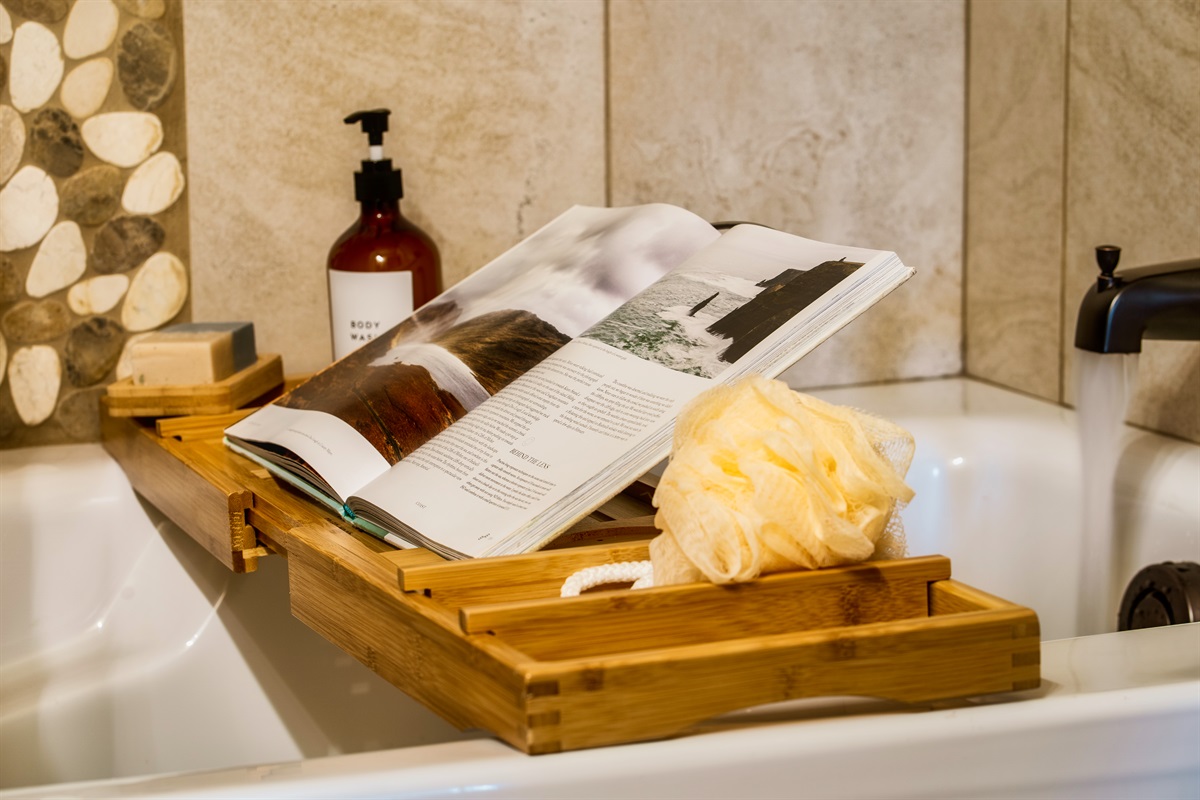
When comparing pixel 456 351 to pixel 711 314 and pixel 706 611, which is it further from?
pixel 706 611

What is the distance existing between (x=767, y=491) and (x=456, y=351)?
0.32m

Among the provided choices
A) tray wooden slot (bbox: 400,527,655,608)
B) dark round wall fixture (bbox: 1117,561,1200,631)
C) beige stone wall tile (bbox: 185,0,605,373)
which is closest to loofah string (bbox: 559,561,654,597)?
tray wooden slot (bbox: 400,527,655,608)

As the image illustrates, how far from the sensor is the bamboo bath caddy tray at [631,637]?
40 cm

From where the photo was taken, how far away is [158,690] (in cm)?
88

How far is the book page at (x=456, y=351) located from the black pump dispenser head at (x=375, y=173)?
0.15 metres

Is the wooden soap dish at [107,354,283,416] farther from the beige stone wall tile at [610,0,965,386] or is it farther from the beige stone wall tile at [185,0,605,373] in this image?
the beige stone wall tile at [610,0,965,386]

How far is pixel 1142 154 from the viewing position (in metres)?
0.96

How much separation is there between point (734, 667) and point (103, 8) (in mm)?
847

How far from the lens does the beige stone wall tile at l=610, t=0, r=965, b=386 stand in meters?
1.13

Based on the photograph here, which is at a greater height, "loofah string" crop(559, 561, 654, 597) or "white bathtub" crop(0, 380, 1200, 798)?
"loofah string" crop(559, 561, 654, 597)

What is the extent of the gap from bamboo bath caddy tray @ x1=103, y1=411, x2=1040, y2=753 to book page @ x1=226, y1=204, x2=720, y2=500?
10 cm

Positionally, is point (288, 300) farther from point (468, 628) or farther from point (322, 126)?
point (468, 628)

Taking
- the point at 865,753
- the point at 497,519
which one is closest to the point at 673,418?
the point at 497,519

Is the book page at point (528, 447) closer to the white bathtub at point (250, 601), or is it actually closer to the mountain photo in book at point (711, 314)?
the mountain photo in book at point (711, 314)
